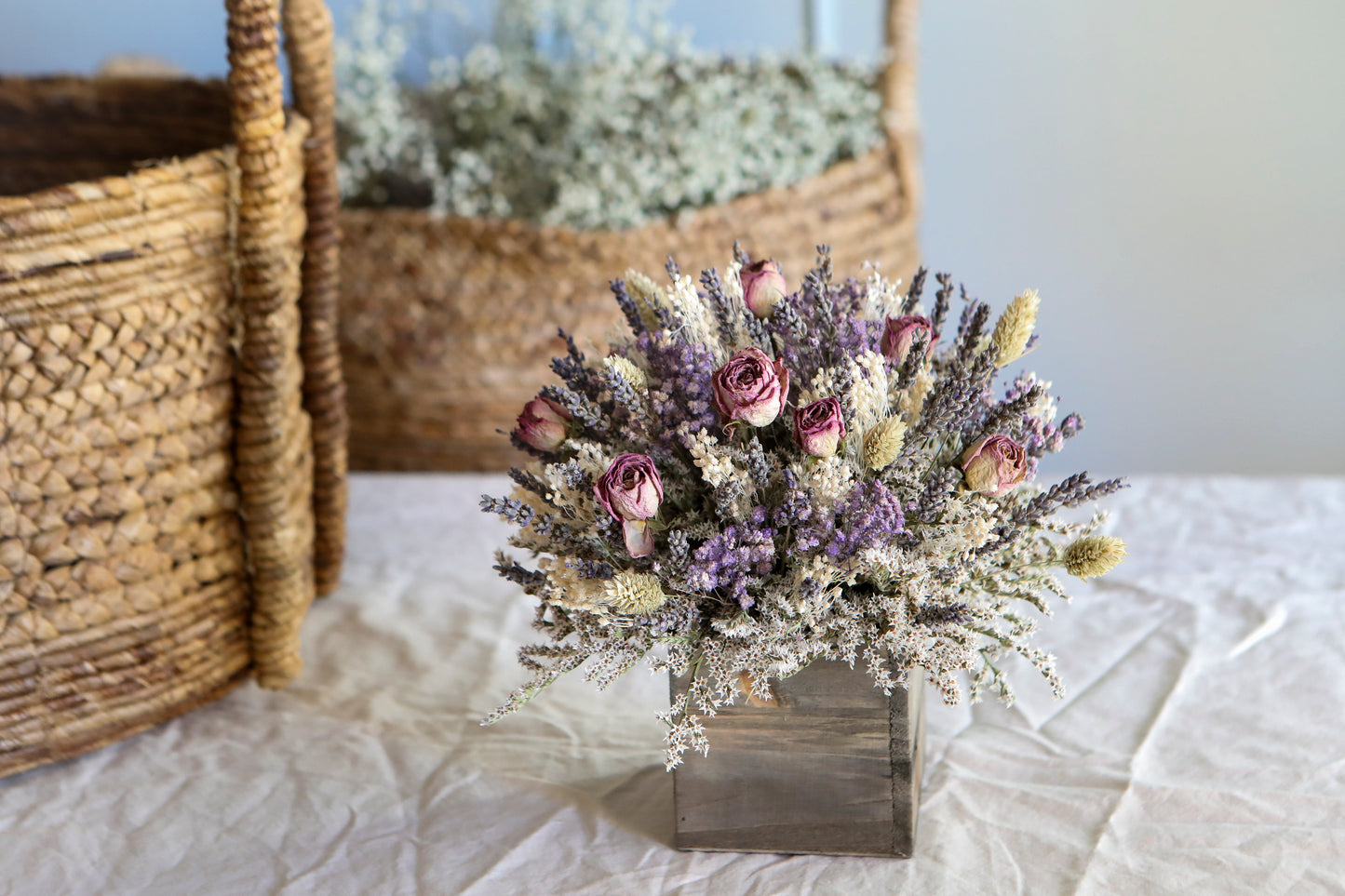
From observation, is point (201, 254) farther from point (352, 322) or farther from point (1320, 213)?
point (1320, 213)

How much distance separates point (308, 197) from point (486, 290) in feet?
1.72

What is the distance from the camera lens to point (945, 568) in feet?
2.19

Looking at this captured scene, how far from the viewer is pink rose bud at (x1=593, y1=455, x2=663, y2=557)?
630mm

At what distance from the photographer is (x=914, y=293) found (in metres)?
0.75

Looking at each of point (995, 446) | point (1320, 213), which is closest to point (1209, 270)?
point (1320, 213)

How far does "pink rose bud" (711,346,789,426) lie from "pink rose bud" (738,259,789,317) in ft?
0.28

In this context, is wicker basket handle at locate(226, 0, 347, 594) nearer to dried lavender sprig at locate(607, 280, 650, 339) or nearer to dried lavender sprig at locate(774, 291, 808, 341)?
dried lavender sprig at locate(607, 280, 650, 339)

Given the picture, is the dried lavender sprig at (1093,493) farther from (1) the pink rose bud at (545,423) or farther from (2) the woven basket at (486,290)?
(2) the woven basket at (486,290)

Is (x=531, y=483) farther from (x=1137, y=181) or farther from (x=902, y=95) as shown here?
(x=1137, y=181)

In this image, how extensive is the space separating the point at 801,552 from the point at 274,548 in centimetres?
48

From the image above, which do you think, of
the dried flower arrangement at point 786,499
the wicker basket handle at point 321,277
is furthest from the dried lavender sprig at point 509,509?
the wicker basket handle at point 321,277

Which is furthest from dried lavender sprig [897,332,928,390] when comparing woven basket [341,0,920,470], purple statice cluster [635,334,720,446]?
woven basket [341,0,920,470]

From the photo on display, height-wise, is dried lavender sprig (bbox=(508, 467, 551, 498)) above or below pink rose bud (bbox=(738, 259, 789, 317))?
below

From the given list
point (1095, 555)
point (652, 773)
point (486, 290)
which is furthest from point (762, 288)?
point (486, 290)
